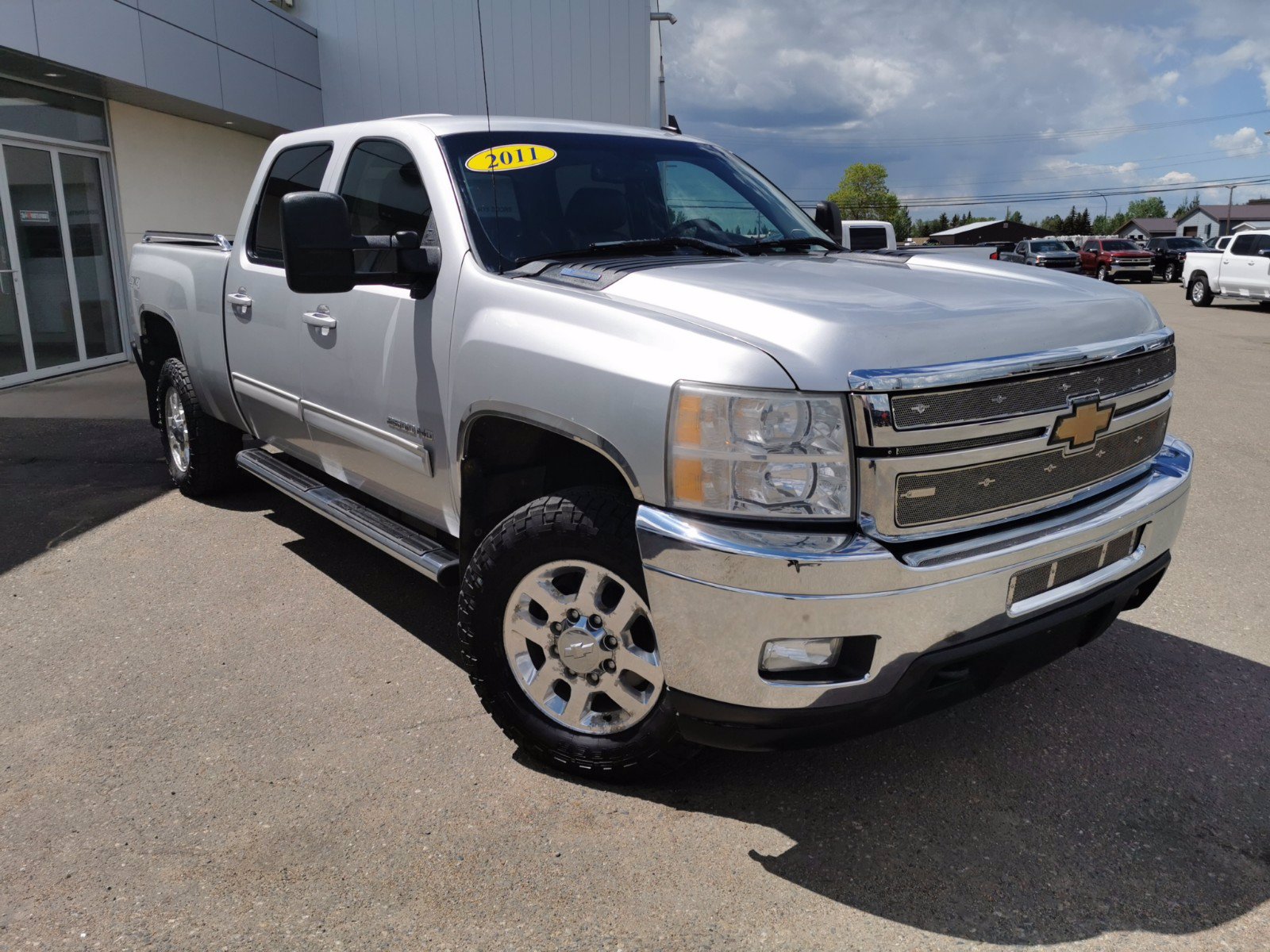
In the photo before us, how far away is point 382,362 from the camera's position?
3.61 meters

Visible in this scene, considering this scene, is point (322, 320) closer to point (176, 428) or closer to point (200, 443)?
point (200, 443)

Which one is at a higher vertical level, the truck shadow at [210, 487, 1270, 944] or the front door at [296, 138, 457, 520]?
the front door at [296, 138, 457, 520]

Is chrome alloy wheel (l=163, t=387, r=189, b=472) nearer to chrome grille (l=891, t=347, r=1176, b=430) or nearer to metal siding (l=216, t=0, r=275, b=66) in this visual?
chrome grille (l=891, t=347, r=1176, b=430)

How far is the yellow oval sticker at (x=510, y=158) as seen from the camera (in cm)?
357

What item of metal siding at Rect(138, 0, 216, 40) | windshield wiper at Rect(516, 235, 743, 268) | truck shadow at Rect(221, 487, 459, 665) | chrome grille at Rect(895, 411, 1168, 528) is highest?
metal siding at Rect(138, 0, 216, 40)

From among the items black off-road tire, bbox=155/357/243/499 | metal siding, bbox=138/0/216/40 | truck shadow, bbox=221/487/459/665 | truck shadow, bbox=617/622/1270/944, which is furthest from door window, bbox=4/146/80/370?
truck shadow, bbox=617/622/1270/944

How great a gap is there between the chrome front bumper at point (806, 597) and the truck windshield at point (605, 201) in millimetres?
1372

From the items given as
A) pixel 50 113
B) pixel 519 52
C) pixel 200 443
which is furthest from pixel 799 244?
pixel 519 52

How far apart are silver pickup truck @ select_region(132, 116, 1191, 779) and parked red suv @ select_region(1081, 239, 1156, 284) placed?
3615 centimetres

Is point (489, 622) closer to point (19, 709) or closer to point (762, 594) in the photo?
point (762, 594)

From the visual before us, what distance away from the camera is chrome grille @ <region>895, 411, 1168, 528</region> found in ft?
7.86

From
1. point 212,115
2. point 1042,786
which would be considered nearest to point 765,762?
point 1042,786

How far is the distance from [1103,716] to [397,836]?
2.36 m

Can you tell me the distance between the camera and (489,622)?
301cm
